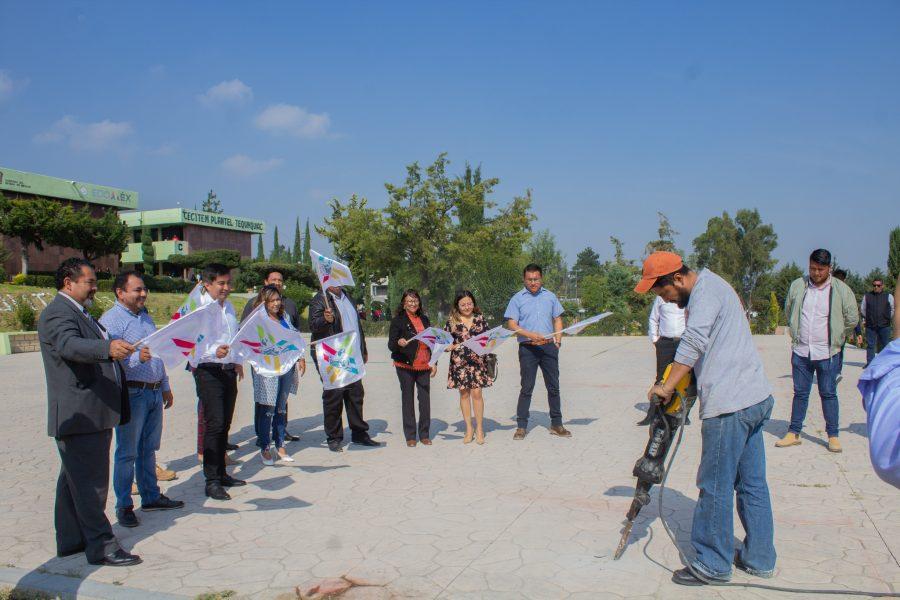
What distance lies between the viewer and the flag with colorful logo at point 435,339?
312 inches

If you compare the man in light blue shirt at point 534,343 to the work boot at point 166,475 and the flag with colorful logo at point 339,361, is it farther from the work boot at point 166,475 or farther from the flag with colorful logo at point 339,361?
the work boot at point 166,475

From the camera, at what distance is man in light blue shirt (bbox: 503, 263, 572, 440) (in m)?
8.20

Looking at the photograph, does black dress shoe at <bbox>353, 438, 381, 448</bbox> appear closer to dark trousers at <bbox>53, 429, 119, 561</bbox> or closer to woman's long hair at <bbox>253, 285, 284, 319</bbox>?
woman's long hair at <bbox>253, 285, 284, 319</bbox>

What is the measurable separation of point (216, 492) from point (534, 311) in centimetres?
413

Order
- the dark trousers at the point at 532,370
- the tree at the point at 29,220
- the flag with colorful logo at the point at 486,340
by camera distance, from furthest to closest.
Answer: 1. the tree at the point at 29,220
2. the dark trousers at the point at 532,370
3. the flag with colorful logo at the point at 486,340

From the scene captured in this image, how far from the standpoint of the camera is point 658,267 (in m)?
4.08

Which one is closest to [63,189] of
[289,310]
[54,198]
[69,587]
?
[54,198]

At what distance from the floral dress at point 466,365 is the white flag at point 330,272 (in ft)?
4.77

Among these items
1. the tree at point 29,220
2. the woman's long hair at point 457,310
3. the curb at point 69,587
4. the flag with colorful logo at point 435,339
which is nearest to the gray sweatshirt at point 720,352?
the curb at point 69,587

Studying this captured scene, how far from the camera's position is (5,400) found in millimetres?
12164

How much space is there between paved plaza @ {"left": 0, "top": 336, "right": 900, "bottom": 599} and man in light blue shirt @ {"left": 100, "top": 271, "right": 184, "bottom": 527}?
22cm

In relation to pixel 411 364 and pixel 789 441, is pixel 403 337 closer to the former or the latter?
pixel 411 364

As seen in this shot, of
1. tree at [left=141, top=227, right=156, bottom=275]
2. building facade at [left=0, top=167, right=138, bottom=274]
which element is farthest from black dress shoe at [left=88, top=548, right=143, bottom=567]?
tree at [left=141, top=227, right=156, bottom=275]

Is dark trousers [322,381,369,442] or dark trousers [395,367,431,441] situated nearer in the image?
dark trousers [322,381,369,442]
